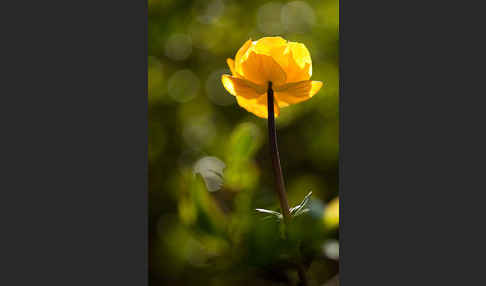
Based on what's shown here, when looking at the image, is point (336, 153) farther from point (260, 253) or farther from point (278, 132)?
point (260, 253)

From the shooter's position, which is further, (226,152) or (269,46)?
(226,152)

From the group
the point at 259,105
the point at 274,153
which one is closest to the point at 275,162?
the point at 274,153

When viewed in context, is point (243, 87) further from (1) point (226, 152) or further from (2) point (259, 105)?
(1) point (226, 152)

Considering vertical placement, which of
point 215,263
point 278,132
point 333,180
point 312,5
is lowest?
point 215,263

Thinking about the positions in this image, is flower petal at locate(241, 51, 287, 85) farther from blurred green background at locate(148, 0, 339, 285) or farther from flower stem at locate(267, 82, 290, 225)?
blurred green background at locate(148, 0, 339, 285)

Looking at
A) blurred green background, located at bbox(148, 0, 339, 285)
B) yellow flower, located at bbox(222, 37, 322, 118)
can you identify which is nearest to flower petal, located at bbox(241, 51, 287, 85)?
yellow flower, located at bbox(222, 37, 322, 118)

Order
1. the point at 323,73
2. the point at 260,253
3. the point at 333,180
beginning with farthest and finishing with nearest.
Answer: the point at 323,73 → the point at 333,180 → the point at 260,253

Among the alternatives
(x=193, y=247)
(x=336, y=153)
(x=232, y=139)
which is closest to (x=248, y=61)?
(x=232, y=139)
